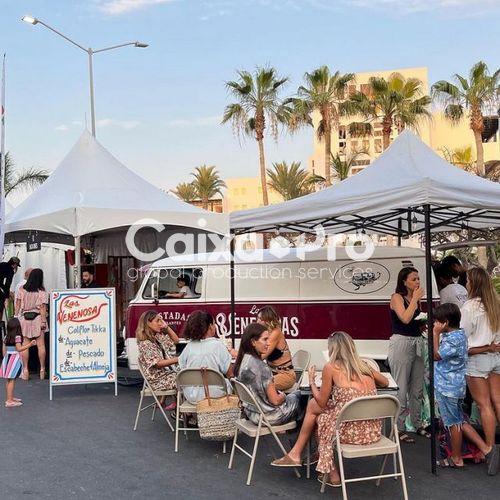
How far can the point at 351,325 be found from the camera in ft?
28.4

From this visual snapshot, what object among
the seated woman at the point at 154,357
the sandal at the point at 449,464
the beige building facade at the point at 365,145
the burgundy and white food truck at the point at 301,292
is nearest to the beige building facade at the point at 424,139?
the beige building facade at the point at 365,145

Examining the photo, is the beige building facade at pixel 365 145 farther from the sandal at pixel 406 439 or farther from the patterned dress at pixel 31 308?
the sandal at pixel 406 439

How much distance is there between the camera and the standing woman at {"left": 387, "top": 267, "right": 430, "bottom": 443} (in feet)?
21.4

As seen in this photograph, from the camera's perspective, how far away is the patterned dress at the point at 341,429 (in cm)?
470

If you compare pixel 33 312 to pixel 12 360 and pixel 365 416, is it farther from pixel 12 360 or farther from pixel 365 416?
pixel 365 416

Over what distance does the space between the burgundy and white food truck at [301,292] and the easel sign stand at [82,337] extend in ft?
4.50

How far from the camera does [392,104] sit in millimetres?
30578

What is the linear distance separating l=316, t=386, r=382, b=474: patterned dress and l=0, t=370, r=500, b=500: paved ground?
0.37 meters

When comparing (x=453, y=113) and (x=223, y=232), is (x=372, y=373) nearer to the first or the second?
(x=223, y=232)

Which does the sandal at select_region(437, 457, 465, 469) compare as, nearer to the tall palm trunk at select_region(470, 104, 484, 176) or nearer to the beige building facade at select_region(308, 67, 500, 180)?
the tall palm trunk at select_region(470, 104, 484, 176)

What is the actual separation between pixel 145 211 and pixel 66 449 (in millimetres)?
4045

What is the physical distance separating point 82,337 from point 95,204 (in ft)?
6.58

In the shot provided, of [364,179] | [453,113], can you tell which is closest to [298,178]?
[453,113]

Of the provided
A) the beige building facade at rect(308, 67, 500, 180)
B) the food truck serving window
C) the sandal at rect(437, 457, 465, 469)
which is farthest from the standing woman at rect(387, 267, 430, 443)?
the beige building facade at rect(308, 67, 500, 180)
